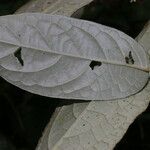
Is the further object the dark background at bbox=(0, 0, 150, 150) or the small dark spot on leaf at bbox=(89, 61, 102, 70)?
the dark background at bbox=(0, 0, 150, 150)

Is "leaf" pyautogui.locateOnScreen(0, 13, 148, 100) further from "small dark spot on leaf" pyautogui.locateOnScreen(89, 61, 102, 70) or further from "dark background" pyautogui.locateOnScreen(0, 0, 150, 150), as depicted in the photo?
"dark background" pyautogui.locateOnScreen(0, 0, 150, 150)

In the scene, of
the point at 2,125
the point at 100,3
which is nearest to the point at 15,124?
the point at 2,125

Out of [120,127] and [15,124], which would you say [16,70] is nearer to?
[120,127]

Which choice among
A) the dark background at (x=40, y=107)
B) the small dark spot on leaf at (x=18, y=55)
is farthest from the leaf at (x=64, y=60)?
the dark background at (x=40, y=107)

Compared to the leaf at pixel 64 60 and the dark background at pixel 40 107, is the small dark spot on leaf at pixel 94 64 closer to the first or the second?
the leaf at pixel 64 60

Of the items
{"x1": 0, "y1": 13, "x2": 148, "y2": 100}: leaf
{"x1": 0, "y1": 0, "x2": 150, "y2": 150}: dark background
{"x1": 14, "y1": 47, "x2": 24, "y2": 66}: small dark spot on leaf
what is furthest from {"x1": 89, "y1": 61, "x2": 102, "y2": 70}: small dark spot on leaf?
{"x1": 0, "y1": 0, "x2": 150, "y2": 150}: dark background

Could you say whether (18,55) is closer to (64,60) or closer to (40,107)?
(64,60)
